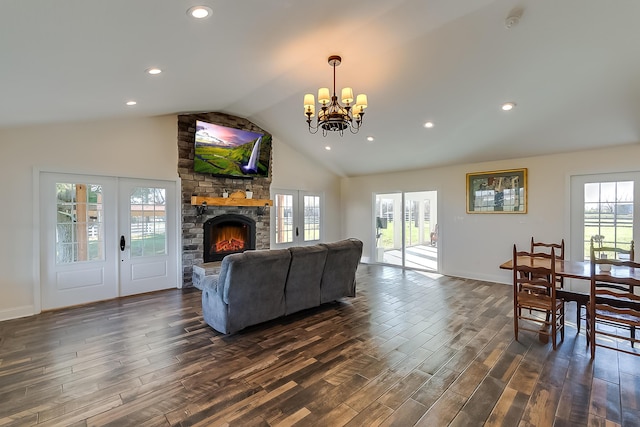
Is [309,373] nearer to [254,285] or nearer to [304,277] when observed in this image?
[254,285]

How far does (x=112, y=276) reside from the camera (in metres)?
4.99

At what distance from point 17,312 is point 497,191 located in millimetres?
8081

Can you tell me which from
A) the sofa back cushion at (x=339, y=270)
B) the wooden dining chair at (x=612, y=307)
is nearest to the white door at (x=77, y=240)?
the sofa back cushion at (x=339, y=270)

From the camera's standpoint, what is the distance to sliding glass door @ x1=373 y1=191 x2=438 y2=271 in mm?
7121

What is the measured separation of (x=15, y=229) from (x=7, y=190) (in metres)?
0.53

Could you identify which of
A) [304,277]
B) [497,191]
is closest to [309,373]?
[304,277]

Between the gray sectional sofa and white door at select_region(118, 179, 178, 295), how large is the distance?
2.15 metres

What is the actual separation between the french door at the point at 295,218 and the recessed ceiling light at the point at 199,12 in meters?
4.90

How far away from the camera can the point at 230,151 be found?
6.05m

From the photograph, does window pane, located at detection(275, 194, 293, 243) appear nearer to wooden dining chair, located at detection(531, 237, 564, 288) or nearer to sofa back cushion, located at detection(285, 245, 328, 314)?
sofa back cushion, located at detection(285, 245, 328, 314)

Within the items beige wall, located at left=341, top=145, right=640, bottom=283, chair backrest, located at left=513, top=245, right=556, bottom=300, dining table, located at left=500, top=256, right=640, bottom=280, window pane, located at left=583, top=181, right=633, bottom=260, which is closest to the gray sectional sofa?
chair backrest, located at left=513, top=245, right=556, bottom=300

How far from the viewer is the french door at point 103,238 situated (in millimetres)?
4441

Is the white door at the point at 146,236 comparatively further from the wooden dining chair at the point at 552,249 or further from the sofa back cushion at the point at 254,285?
the wooden dining chair at the point at 552,249

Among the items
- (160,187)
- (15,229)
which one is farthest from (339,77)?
(15,229)
